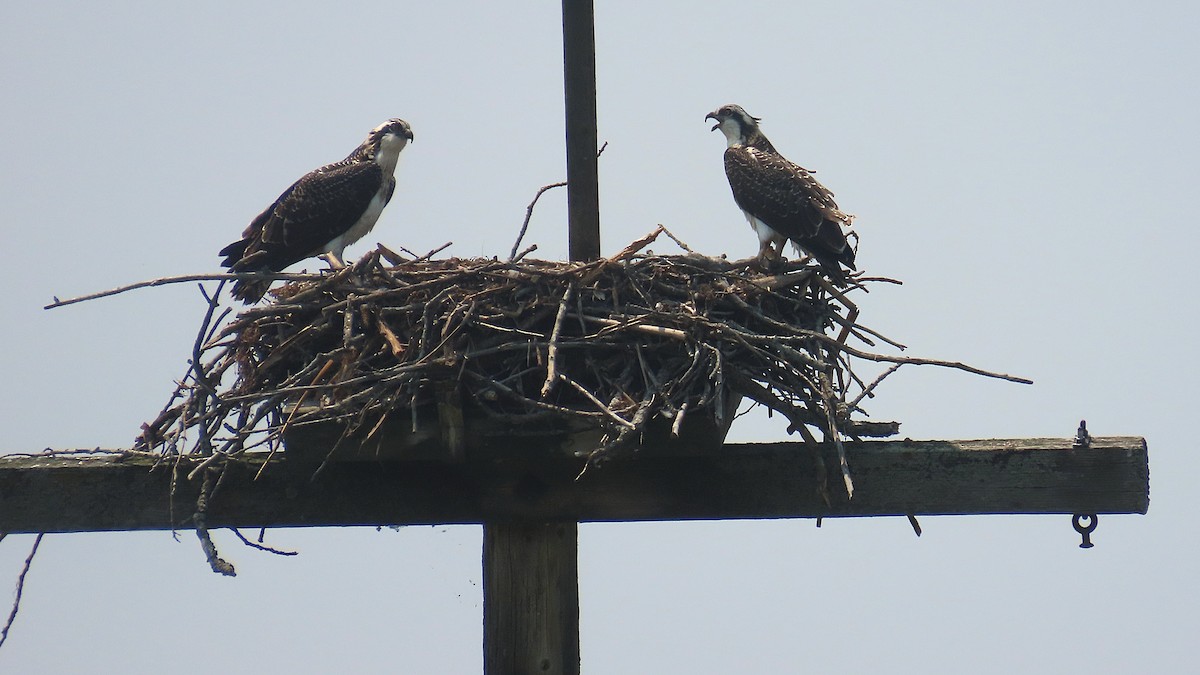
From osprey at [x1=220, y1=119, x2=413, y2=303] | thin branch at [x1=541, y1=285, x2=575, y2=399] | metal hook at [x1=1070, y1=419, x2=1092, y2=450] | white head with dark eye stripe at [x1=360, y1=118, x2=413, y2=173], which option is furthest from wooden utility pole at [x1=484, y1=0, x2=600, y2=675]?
white head with dark eye stripe at [x1=360, y1=118, x2=413, y2=173]

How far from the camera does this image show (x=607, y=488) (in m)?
4.23

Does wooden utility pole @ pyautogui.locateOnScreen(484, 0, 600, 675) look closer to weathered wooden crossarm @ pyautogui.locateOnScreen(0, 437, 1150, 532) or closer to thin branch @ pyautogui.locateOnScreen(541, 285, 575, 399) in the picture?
weathered wooden crossarm @ pyautogui.locateOnScreen(0, 437, 1150, 532)

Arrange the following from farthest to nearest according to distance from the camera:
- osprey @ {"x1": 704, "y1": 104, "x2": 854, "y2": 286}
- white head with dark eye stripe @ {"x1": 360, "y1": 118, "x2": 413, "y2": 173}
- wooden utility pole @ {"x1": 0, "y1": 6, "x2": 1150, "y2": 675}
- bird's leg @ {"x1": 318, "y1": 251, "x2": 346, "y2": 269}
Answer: white head with dark eye stripe @ {"x1": 360, "y1": 118, "x2": 413, "y2": 173} → bird's leg @ {"x1": 318, "y1": 251, "x2": 346, "y2": 269} → osprey @ {"x1": 704, "y1": 104, "x2": 854, "y2": 286} → wooden utility pole @ {"x1": 0, "y1": 6, "x2": 1150, "y2": 675}

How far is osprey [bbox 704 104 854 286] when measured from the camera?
19.7ft

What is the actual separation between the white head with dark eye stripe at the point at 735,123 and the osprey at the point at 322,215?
6.06 feet

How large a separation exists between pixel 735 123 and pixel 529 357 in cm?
376

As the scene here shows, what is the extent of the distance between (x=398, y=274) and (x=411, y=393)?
43.5 inches

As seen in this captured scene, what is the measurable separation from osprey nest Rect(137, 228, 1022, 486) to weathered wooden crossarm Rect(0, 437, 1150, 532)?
0.42 feet

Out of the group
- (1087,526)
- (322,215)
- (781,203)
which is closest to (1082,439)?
(1087,526)

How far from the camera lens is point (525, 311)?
4.61 metres

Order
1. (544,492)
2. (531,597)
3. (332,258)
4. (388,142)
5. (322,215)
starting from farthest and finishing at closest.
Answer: (388,142)
(332,258)
(322,215)
(544,492)
(531,597)

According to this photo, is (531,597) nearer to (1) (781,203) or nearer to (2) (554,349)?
(2) (554,349)

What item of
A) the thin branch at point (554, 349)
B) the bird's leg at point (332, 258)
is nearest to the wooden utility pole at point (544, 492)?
the thin branch at point (554, 349)

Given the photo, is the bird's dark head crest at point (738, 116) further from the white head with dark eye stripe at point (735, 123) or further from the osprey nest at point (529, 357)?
the osprey nest at point (529, 357)
